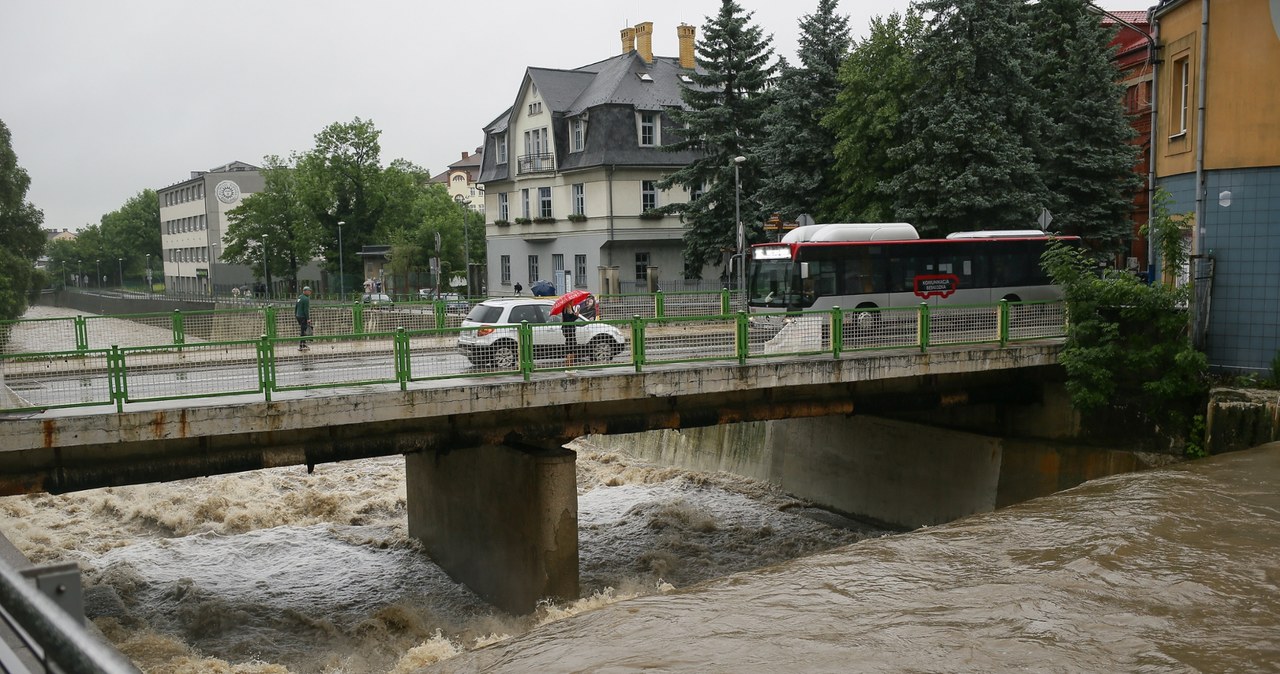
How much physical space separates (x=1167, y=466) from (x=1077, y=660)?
10366mm

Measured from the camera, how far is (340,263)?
6606cm

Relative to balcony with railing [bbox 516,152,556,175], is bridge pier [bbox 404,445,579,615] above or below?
below

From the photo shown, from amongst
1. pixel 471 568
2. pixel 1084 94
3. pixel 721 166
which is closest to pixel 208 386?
pixel 471 568

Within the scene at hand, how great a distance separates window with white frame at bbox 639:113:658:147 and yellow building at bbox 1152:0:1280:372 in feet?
103

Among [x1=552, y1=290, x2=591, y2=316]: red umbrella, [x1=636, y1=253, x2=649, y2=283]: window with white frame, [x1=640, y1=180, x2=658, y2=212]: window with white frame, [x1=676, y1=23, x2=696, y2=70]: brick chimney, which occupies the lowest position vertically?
[x1=552, y1=290, x2=591, y2=316]: red umbrella

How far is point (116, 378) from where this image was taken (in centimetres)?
1275

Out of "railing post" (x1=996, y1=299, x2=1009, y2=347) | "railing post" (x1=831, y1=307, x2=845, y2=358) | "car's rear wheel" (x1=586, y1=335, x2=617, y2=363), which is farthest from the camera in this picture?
"railing post" (x1=996, y1=299, x2=1009, y2=347)

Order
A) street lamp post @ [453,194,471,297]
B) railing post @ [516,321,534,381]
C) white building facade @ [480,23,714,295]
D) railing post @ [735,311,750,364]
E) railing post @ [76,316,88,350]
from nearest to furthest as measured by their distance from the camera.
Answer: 1. railing post @ [516,321,534,381]
2. railing post @ [735,311,750,364]
3. railing post @ [76,316,88,350]
4. white building facade @ [480,23,714,295]
5. street lamp post @ [453,194,471,297]

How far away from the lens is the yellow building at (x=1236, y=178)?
18406 millimetres

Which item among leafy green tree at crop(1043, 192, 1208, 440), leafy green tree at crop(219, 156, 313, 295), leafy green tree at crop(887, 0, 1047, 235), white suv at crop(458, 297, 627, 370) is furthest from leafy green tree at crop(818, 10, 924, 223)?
leafy green tree at crop(219, 156, 313, 295)

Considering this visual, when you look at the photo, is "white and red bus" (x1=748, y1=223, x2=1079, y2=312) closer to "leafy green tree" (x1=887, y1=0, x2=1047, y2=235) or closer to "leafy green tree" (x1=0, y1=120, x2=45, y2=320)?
"leafy green tree" (x1=887, y1=0, x2=1047, y2=235)

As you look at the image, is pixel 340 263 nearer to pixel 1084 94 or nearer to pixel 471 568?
pixel 1084 94

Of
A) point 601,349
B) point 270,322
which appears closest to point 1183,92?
point 601,349

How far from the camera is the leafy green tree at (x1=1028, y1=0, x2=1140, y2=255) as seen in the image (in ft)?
114
